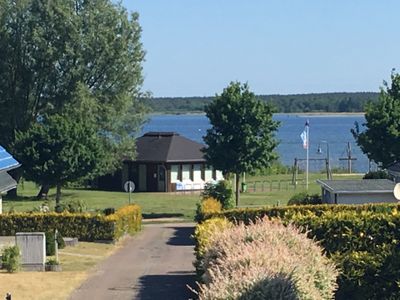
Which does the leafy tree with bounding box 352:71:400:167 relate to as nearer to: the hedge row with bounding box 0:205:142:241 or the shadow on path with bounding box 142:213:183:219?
the shadow on path with bounding box 142:213:183:219

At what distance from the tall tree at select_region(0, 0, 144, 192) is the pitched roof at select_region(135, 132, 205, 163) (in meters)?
6.02

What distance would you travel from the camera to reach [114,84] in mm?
62344

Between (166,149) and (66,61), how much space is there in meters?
12.3

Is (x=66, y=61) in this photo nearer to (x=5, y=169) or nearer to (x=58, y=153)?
(x=58, y=153)

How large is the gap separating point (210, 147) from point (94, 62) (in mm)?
14393

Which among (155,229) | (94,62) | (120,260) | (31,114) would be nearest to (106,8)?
(94,62)

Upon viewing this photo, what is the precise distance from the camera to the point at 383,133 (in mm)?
50219

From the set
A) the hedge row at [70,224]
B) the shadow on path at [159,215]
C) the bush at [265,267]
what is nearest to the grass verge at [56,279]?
the hedge row at [70,224]

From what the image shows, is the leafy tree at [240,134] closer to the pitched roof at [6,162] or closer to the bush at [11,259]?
the pitched roof at [6,162]

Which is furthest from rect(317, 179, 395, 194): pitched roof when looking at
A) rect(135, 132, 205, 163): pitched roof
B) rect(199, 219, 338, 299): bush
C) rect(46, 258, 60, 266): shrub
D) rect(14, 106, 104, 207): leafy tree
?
rect(135, 132, 205, 163): pitched roof

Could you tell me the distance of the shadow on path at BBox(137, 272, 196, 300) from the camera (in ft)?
80.1

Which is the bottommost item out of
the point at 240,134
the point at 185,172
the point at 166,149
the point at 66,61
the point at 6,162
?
the point at 185,172

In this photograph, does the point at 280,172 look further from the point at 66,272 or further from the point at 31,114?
the point at 66,272

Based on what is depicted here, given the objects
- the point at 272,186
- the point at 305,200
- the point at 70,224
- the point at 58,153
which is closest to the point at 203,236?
the point at 70,224
